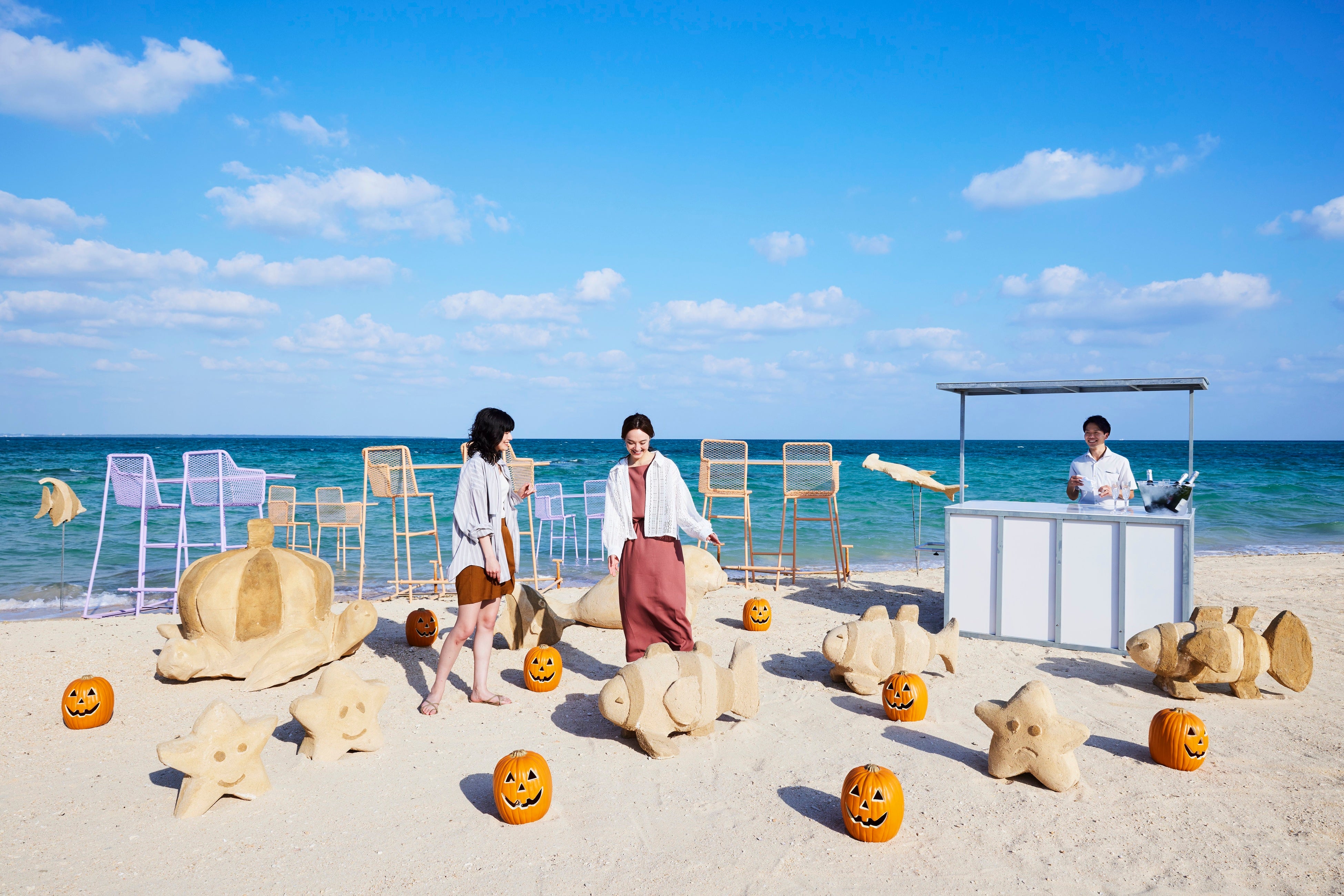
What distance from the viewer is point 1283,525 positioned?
56.4 feet

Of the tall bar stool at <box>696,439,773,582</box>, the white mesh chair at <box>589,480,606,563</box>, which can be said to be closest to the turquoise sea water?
the white mesh chair at <box>589,480,606,563</box>

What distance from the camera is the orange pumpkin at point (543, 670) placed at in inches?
209

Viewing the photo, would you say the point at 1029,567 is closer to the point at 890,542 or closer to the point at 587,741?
the point at 587,741

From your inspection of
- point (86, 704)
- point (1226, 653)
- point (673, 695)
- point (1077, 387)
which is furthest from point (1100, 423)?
point (86, 704)

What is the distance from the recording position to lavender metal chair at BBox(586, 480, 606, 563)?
1034cm

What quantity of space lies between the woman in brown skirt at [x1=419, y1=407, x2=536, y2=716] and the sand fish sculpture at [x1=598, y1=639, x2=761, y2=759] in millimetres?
1025

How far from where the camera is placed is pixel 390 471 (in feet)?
26.6

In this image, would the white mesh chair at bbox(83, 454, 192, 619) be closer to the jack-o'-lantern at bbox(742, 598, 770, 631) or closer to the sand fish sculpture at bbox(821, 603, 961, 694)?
the jack-o'-lantern at bbox(742, 598, 770, 631)

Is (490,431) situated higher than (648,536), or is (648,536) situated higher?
(490,431)

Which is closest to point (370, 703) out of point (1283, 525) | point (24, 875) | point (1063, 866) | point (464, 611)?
point (464, 611)

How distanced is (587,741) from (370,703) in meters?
1.22

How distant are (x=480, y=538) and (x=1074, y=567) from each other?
482 cm

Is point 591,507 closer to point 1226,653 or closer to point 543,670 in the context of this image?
point 543,670

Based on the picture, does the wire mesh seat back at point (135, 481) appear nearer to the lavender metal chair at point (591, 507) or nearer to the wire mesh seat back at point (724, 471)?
the lavender metal chair at point (591, 507)
